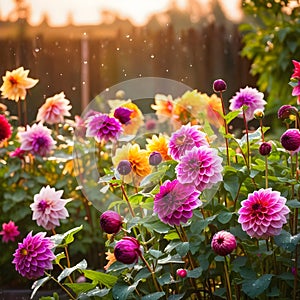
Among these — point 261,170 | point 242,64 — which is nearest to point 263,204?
point 261,170

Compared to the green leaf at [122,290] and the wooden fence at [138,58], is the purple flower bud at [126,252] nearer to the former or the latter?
the green leaf at [122,290]

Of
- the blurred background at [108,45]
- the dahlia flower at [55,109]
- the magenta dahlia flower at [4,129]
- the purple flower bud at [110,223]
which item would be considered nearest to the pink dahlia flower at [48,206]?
the purple flower bud at [110,223]

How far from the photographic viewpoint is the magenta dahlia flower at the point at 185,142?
1.49m

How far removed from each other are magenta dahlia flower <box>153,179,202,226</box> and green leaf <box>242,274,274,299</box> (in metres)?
0.17

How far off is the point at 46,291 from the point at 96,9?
14.9 ft

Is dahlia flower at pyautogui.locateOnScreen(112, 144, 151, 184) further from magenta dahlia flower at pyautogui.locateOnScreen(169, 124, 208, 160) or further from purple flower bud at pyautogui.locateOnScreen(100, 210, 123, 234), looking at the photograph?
purple flower bud at pyautogui.locateOnScreen(100, 210, 123, 234)

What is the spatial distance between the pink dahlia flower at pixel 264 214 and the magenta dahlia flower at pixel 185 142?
183mm

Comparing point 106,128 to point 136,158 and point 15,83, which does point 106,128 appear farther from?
point 15,83

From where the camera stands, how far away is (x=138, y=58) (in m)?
6.11

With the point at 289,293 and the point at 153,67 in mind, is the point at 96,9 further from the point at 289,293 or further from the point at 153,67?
the point at 289,293

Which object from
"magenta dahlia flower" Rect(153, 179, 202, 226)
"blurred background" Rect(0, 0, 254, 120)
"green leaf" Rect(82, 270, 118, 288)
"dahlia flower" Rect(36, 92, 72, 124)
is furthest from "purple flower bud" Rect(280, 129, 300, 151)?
"blurred background" Rect(0, 0, 254, 120)

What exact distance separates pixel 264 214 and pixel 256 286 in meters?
0.14

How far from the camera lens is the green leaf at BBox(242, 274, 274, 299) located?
4.48 ft

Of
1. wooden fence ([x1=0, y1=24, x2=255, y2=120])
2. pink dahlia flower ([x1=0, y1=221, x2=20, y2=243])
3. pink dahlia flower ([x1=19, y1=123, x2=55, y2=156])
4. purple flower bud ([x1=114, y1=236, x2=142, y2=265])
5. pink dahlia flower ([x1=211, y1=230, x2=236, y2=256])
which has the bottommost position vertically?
wooden fence ([x1=0, y1=24, x2=255, y2=120])
